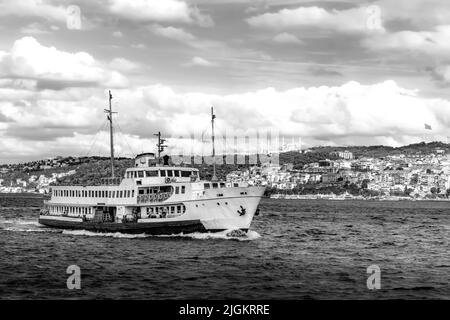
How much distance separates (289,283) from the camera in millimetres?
32406

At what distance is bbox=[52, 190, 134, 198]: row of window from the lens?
→ 53.7 m

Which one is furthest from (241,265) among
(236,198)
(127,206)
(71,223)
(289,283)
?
(71,223)

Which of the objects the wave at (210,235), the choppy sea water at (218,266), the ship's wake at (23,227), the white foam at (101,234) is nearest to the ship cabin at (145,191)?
the white foam at (101,234)

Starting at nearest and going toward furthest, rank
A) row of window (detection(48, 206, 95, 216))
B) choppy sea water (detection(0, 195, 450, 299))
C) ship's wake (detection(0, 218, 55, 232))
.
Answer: choppy sea water (detection(0, 195, 450, 299)), row of window (detection(48, 206, 95, 216)), ship's wake (detection(0, 218, 55, 232))

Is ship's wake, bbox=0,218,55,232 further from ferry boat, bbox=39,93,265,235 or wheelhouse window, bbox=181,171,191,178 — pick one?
wheelhouse window, bbox=181,171,191,178

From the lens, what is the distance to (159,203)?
5103 cm

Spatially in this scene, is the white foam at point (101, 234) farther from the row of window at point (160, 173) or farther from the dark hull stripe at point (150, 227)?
the row of window at point (160, 173)

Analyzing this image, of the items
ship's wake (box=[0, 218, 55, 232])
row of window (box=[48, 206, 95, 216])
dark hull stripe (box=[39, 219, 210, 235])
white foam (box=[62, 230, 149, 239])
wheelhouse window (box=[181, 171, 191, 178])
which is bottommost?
ship's wake (box=[0, 218, 55, 232])

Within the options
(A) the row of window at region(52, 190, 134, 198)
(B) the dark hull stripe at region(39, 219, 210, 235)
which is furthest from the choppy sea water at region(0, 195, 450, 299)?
(A) the row of window at region(52, 190, 134, 198)

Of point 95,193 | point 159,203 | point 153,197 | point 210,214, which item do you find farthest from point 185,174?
point 95,193

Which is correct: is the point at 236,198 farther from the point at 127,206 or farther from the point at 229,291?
the point at 229,291

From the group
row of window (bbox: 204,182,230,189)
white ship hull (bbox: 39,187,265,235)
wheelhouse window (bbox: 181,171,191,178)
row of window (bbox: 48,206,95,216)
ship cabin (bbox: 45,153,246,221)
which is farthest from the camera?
row of window (bbox: 48,206,95,216)

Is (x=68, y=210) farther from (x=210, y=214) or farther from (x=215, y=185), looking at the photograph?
(x=210, y=214)

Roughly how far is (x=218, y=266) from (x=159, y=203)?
48.5 feet
